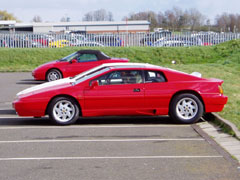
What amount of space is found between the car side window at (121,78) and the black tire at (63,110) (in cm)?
81

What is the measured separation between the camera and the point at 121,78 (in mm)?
10617

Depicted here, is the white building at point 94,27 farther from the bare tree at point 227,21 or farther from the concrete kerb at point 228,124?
the concrete kerb at point 228,124

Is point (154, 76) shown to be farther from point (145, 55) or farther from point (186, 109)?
point (145, 55)

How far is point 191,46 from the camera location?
102ft

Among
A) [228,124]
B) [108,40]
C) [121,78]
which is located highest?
[108,40]

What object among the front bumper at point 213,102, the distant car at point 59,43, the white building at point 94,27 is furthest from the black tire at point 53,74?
the white building at point 94,27

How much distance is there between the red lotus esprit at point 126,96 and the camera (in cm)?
1041

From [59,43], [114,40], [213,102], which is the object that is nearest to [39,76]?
[213,102]

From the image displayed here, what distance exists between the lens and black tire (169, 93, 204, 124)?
1052 cm

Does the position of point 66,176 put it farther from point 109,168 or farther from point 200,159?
point 200,159

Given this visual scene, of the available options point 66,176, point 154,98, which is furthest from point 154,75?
point 66,176

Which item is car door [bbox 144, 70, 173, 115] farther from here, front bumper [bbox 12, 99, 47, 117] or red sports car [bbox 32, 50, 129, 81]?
red sports car [bbox 32, 50, 129, 81]

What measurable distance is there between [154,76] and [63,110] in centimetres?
220

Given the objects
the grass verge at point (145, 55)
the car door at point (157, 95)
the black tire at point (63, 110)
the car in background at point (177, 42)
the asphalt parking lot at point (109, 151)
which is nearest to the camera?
the asphalt parking lot at point (109, 151)
